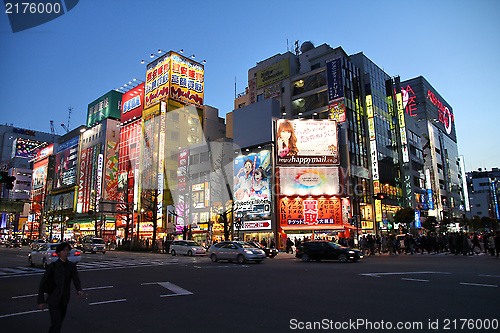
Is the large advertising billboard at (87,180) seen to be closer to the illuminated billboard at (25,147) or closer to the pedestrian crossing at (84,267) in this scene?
the illuminated billboard at (25,147)

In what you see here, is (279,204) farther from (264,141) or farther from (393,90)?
(393,90)

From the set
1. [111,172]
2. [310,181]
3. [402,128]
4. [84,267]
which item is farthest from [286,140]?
[111,172]

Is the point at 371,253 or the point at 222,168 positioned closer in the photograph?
the point at 371,253

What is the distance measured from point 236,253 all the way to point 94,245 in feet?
75.3

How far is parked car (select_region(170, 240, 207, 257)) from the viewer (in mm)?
32206

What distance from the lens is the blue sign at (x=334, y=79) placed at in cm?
5681

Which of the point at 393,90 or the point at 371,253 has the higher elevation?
the point at 393,90

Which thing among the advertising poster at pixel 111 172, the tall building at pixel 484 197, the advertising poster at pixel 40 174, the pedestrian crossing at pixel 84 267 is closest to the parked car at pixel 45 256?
the pedestrian crossing at pixel 84 267

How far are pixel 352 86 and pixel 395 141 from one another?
684 inches

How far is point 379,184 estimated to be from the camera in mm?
58875

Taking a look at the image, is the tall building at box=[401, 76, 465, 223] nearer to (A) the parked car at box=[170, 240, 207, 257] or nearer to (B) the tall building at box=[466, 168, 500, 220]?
(B) the tall building at box=[466, 168, 500, 220]

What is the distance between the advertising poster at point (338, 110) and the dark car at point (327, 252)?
113 ft

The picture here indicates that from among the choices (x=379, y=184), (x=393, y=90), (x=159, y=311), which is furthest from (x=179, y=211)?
(x=159, y=311)

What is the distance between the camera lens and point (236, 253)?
24.2m
